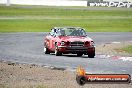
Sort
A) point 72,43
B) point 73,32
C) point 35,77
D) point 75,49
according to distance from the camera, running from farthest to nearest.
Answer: point 73,32
point 72,43
point 75,49
point 35,77

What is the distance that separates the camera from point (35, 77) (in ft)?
55.3

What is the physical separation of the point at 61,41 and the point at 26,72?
7.03 m

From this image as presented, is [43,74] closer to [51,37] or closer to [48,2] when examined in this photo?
[51,37]

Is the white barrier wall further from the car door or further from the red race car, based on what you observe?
the red race car

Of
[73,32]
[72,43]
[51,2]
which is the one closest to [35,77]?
[72,43]

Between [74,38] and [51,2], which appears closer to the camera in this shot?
[74,38]

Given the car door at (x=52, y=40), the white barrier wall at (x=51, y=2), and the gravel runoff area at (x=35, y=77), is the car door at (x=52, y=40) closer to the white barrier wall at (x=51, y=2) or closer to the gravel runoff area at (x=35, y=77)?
the gravel runoff area at (x=35, y=77)

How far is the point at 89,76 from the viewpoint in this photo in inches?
475

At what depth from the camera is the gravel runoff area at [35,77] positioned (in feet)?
48.2

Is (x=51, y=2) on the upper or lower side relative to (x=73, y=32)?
lower

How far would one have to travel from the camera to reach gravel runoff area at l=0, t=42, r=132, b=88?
48.2 ft

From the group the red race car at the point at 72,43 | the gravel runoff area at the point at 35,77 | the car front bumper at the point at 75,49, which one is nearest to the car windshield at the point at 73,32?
the red race car at the point at 72,43

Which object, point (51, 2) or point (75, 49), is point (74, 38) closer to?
point (75, 49)

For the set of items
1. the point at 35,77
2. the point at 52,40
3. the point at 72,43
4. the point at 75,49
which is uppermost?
the point at 35,77
